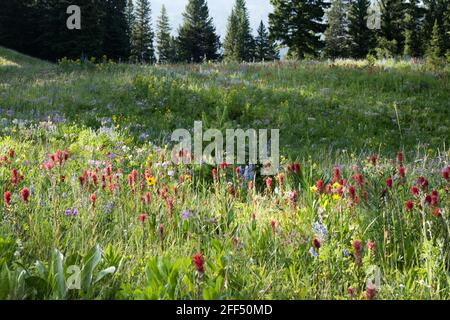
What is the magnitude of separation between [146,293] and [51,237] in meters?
1.31

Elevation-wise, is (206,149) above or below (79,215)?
above

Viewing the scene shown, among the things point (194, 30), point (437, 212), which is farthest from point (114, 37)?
point (437, 212)

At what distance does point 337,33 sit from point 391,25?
20.4m

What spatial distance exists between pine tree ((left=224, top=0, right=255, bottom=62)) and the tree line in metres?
0.15

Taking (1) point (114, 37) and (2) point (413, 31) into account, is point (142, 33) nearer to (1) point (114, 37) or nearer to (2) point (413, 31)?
(1) point (114, 37)

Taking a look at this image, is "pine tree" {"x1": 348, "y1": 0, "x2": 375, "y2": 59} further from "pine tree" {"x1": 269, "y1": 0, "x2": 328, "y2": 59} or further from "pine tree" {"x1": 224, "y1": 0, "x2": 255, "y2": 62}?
"pine tree" {"x1": 224, "y1": 0, "x2": 255, "y2": 62}

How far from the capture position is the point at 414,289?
8.61 feet

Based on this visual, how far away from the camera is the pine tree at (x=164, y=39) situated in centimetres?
6762

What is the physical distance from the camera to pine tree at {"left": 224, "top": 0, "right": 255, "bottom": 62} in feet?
212

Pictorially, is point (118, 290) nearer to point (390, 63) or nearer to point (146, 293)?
point (146, 293)

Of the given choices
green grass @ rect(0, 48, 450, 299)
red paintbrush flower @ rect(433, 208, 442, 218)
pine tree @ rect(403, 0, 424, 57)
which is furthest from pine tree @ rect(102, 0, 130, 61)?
red paintbrush flower @ rect(433, 208, 442, 218)

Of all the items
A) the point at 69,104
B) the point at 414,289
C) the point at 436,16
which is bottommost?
the point at 414,289

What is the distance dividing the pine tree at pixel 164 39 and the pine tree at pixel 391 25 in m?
33.0
